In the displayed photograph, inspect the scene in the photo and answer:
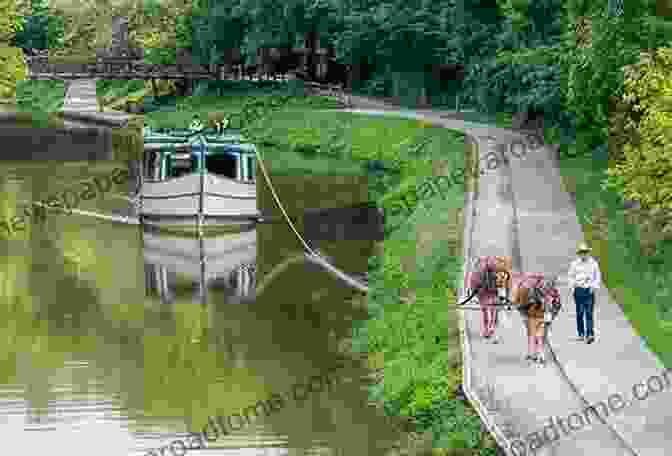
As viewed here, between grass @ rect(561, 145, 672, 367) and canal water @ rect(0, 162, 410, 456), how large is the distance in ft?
17.9

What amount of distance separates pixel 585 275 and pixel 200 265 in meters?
17.2

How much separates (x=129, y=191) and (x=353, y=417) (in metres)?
31.1

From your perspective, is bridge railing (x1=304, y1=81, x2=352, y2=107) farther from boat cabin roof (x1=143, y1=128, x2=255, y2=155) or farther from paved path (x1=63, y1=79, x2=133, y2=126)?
boat cabin roof (x1=143, y1=128, x2=255, y2=155)

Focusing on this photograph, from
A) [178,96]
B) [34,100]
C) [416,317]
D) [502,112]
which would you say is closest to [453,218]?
[416,317]

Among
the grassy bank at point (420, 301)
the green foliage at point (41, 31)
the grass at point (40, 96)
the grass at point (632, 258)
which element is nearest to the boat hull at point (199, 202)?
the grassy bank at point (420, 301)

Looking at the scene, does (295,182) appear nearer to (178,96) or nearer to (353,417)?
(353,417)

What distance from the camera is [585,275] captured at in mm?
22078

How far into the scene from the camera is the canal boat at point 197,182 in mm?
43406

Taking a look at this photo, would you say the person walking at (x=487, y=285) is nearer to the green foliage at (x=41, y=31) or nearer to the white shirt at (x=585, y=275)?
the white shirt at (x=585, y=275)

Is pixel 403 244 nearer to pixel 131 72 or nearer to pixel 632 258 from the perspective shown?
pixel 632 258

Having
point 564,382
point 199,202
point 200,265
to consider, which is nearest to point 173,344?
point 200,265

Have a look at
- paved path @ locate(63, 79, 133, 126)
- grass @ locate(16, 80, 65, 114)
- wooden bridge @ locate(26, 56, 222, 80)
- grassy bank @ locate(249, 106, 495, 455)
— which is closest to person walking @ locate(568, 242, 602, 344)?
grassy bank @ locate(249, 106, 495, 455)

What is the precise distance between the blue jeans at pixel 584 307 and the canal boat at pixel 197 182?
21.9m

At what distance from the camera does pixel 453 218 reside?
3591 cm
